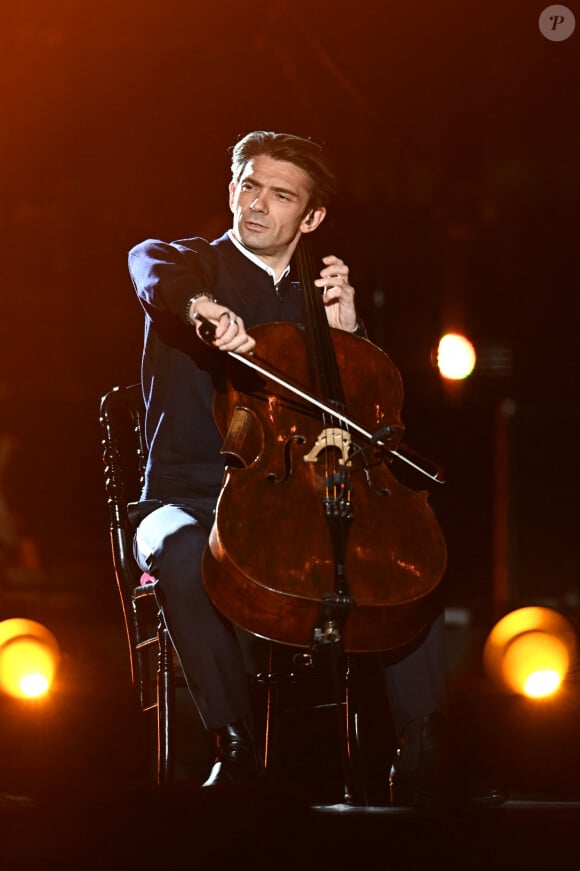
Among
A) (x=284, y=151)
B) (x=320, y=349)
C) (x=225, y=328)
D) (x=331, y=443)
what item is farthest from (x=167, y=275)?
(x=284, y=151)

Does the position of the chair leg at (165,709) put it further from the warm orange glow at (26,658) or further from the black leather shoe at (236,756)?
the warm orange glow at (26,658)

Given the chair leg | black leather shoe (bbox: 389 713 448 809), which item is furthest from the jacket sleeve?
black leather shoe (bbox: 389 713 448 809)

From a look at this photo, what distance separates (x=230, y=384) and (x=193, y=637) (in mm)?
444

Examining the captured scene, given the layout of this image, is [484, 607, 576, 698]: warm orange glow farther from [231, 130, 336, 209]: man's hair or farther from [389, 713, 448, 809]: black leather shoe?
[231, 130, 336, 209]: man's hair

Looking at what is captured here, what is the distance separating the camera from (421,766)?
1.73 m

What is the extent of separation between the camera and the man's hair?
219cm

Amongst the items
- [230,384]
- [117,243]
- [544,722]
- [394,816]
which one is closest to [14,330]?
[117,243]

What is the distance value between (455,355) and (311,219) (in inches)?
42.0

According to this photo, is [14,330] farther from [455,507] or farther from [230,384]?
[230,384]

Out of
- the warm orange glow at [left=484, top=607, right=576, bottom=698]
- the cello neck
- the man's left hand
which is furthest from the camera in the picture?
the warm orange glow at [left=484, top=607, right=576, bottom=698]

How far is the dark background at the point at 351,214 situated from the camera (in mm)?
3109

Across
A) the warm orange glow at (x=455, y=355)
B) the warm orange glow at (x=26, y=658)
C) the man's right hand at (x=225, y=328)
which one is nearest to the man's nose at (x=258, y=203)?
the man's right hand at (x=225, y=328)

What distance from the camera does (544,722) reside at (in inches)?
107

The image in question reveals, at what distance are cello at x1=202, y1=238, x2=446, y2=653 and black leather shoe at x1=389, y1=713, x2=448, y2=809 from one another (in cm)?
19
